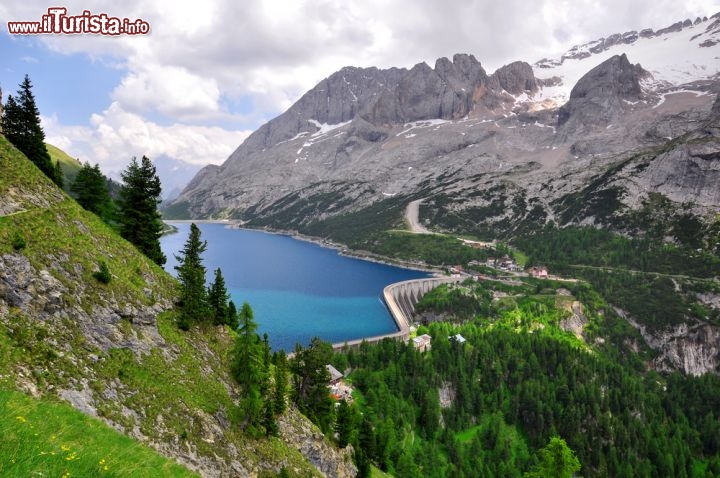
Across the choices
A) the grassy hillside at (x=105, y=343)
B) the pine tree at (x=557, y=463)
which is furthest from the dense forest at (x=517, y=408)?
the grassy hillside at (x=105, y=343)

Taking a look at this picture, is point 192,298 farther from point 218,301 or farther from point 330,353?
point 330,353

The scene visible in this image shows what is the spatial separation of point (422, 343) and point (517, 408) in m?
25.8

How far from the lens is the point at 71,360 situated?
74.9 feet

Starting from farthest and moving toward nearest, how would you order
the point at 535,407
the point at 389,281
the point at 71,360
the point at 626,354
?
1. the point at 389,281
2. the point at 626,354
3. the point at 535,407
4. the point at 71,360

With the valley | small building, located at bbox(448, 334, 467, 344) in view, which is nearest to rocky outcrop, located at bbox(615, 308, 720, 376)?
the valley

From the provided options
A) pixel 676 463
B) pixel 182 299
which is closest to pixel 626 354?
pixel 676 463

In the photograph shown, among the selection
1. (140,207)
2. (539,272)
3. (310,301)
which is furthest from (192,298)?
(539,272)

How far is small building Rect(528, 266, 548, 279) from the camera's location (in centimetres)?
17225

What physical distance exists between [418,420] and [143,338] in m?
62.4

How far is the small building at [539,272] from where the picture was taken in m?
172

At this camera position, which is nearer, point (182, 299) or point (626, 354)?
point (182, 299)

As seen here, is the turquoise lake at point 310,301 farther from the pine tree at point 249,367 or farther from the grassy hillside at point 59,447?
Answer: the grassy hillside at point 59,447

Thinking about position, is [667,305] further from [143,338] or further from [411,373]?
[143,338]

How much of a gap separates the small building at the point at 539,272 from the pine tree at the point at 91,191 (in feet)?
530
